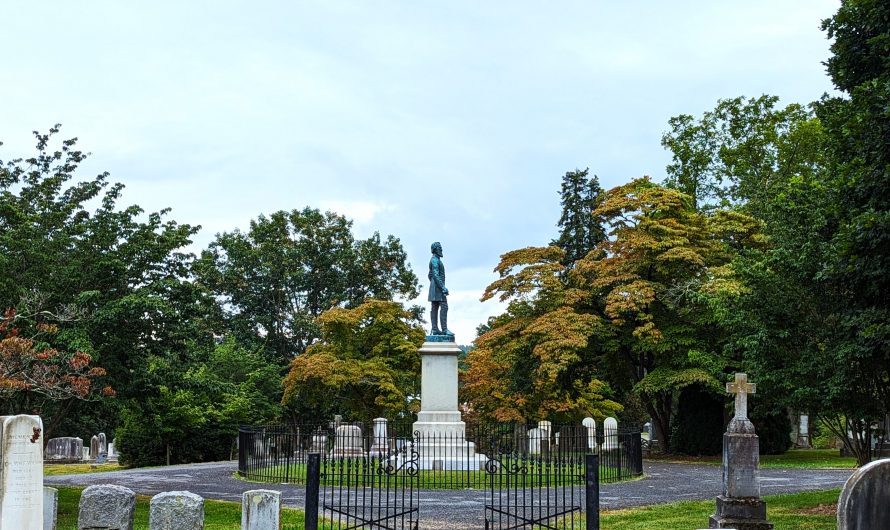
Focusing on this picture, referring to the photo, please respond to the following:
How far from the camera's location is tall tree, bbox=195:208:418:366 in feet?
173

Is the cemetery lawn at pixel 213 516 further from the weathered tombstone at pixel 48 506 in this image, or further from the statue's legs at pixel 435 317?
the statue's legs at pixel 435 317

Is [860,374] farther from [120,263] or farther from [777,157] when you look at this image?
[777,157]

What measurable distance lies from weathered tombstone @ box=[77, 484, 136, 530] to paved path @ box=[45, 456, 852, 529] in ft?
16.0

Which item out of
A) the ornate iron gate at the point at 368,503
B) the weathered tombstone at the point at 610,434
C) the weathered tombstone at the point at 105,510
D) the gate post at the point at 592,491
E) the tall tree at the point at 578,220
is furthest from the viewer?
the tall tree at the point at 578,220

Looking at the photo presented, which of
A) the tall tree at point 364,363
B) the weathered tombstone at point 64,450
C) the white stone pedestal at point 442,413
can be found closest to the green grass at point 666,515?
the white stone pedestal at point 442,413

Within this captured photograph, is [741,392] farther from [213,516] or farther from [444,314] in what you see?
[444,314]

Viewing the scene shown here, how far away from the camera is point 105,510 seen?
11.6 meters

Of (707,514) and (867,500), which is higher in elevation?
(867,500)

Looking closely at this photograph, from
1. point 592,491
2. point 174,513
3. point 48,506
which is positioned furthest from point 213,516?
point 592,491

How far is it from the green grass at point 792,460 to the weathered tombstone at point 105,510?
2360 cm

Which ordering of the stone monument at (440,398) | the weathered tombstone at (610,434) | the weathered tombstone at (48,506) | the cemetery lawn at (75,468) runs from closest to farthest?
1. the weathered tombstone at (48,506)
2. the stone monument at (440,398)
3. the weathered tombstone at (610,434)
4. the cemetery lawn at (75,468)

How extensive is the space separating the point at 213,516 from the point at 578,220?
127 feet

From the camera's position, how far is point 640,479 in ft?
79.0

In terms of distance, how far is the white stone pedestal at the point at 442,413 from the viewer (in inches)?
954
